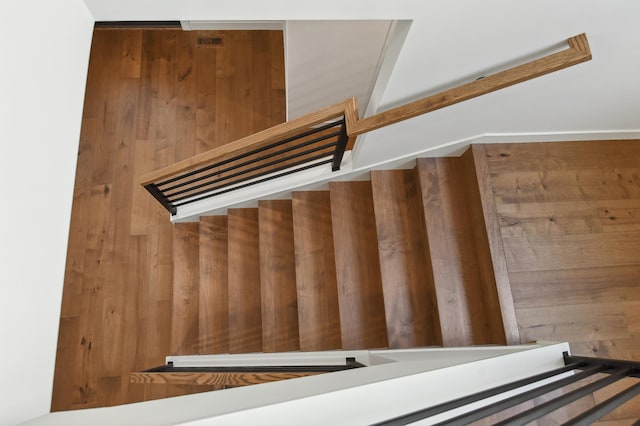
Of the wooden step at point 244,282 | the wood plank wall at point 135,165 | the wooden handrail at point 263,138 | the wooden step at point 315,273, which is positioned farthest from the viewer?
the wood plank wall at point 135,165

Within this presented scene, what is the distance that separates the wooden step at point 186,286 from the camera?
276 cm

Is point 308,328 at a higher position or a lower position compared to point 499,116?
lower

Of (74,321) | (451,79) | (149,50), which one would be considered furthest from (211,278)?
(149,50)

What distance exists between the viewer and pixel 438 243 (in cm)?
201

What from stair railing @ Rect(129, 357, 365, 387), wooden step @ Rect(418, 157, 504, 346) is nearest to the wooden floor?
wooden step @ Rect(418, 157, 504, 346)

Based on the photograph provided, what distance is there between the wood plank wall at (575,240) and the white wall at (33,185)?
1.80 m

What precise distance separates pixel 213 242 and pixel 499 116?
1.87 metres

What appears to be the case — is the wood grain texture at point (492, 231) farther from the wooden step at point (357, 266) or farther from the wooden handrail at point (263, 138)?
the wooden handrail at point (263, 138)

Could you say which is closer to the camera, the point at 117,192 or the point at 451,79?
the point at 451,79

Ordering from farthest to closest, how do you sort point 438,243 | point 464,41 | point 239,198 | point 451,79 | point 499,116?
point 239,198 < point 438,243 < point 499,116 < point 451,79 < point 464,41

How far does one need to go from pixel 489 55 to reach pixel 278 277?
1.63 metres

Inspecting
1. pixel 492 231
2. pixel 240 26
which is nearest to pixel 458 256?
pixel 492 231

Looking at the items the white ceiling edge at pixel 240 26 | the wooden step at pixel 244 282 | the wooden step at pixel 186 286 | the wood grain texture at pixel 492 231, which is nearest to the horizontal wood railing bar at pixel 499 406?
the wood grain texture at pixel 492 231

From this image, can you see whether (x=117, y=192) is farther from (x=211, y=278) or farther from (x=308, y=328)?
(x=308, y=328)
